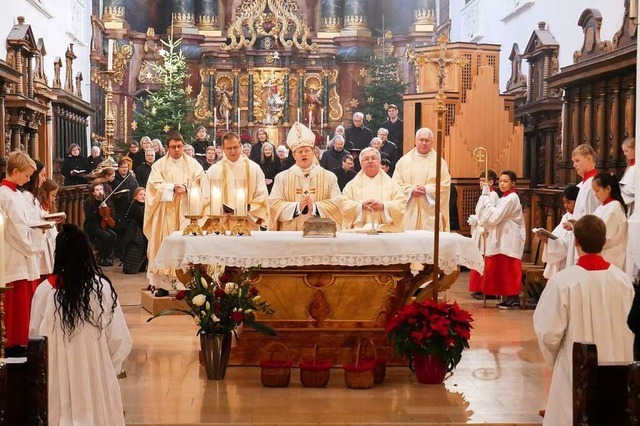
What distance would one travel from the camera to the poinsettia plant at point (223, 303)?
7.67 meters

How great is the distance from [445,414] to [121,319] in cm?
231

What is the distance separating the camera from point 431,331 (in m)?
7.55

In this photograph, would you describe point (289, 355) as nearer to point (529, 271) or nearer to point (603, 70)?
point (529, 271)

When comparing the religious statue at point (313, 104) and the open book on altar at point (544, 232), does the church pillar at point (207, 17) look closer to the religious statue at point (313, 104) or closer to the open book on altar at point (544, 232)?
the religious statue at point (313, 104)

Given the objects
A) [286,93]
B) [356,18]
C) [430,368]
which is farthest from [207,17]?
[430,368]

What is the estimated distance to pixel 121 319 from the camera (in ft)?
19.1

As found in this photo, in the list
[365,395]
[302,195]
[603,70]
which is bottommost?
[365,395]

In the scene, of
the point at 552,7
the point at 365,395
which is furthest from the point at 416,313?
the point at 552,7

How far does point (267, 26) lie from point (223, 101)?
234cm

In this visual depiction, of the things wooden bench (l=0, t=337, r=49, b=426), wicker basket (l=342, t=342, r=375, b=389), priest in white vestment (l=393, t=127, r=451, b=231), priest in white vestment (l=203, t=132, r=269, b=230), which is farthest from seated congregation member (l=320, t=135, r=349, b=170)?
wooden bench (l=0, t=337, r=49, b=426)

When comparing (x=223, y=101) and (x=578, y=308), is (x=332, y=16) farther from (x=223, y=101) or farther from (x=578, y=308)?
(x=578, y=308)

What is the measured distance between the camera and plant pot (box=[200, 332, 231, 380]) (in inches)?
306

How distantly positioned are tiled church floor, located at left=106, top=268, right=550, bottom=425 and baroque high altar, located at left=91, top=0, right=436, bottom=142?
56.1 feet

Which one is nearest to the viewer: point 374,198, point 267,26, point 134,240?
point 374,198
